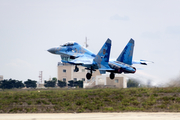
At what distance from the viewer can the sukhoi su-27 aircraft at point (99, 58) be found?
4362cm

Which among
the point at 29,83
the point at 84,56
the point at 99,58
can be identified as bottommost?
the point at 29,83

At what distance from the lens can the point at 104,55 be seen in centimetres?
4350

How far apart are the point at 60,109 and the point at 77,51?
1444 centimetres

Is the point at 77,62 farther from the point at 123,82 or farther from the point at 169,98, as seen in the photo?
the point at 123,82

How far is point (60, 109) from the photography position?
36.8m

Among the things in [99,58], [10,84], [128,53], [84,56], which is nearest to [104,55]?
[99,58]

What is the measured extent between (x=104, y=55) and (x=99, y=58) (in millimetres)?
1097

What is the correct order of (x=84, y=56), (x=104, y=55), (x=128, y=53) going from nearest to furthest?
(x=104, y=55)
(x=128, y=53)
(x=84, y=56)

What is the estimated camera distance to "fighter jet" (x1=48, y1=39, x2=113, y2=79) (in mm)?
43438

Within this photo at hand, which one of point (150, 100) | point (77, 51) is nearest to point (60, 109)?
point (150, 100)

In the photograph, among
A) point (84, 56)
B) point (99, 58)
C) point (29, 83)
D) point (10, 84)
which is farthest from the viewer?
point (29, 83)

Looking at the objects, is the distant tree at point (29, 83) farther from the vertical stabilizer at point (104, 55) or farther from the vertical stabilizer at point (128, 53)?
the vertical stabilizer at point (128, 53)

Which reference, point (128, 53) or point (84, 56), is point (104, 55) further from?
point (84, 56)
